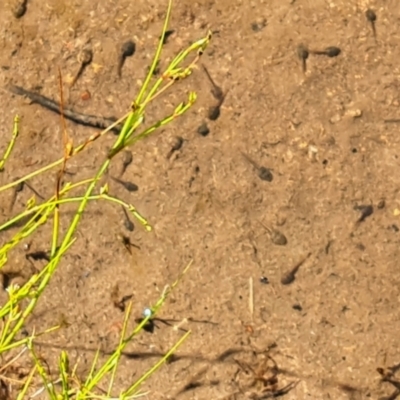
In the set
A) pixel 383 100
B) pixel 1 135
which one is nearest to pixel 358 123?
pixel 383 100

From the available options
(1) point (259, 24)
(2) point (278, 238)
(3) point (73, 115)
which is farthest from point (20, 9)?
(2) point (278, 238)

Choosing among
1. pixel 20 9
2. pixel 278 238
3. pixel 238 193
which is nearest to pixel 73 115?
pixel 20 9

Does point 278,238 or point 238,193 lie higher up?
point 238,193

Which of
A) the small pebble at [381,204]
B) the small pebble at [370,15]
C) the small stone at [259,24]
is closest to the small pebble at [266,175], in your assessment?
the small pebble at [381,204]

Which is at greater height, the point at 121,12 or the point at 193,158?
the point at 121,12

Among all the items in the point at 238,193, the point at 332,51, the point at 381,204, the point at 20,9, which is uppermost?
the point at 20,9

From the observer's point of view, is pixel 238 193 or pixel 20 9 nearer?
pixel 238 193

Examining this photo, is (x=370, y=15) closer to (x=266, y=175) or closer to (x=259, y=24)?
(x=259, y=24)

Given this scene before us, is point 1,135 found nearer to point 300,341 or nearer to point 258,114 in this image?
point 258,114

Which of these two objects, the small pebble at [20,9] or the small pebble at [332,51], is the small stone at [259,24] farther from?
the small pebble at [20,9]
